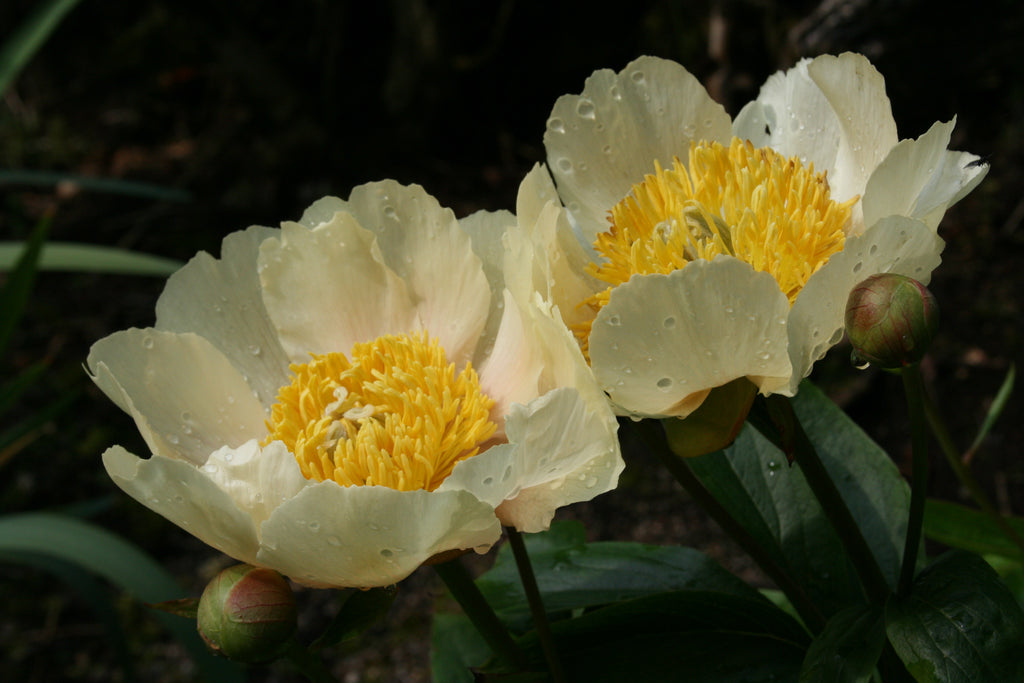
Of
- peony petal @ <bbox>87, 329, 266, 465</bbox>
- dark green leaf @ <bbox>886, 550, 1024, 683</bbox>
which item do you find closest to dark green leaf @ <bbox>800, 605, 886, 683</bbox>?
dark green leaf @ <bbox>886, 550, 1024, 683</bbox>

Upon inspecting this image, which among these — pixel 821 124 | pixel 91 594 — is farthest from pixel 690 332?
pixel 91 594

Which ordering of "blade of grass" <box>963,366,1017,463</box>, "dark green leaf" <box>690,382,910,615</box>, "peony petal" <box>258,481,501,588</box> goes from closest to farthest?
"peony petal" <box>258,481,501,588</box> → "dark green leaf" <box>690,382,910,615</box> → "blade of grass" <box>963,366,1017,463</box>

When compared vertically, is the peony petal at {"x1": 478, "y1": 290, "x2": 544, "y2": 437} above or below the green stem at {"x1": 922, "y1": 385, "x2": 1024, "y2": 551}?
above

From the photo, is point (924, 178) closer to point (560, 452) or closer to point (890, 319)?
point (890, 319)

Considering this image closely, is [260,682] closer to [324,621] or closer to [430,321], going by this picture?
[324,621]

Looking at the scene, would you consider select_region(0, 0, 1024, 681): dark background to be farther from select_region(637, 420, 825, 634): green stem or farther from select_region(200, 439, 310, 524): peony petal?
select_region(200, 439, 310, 524): peony petal

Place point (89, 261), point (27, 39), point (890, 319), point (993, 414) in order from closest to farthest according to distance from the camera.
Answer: point (890, 319)
point (993, 414)
point (89, 261)
point (27, 39)
